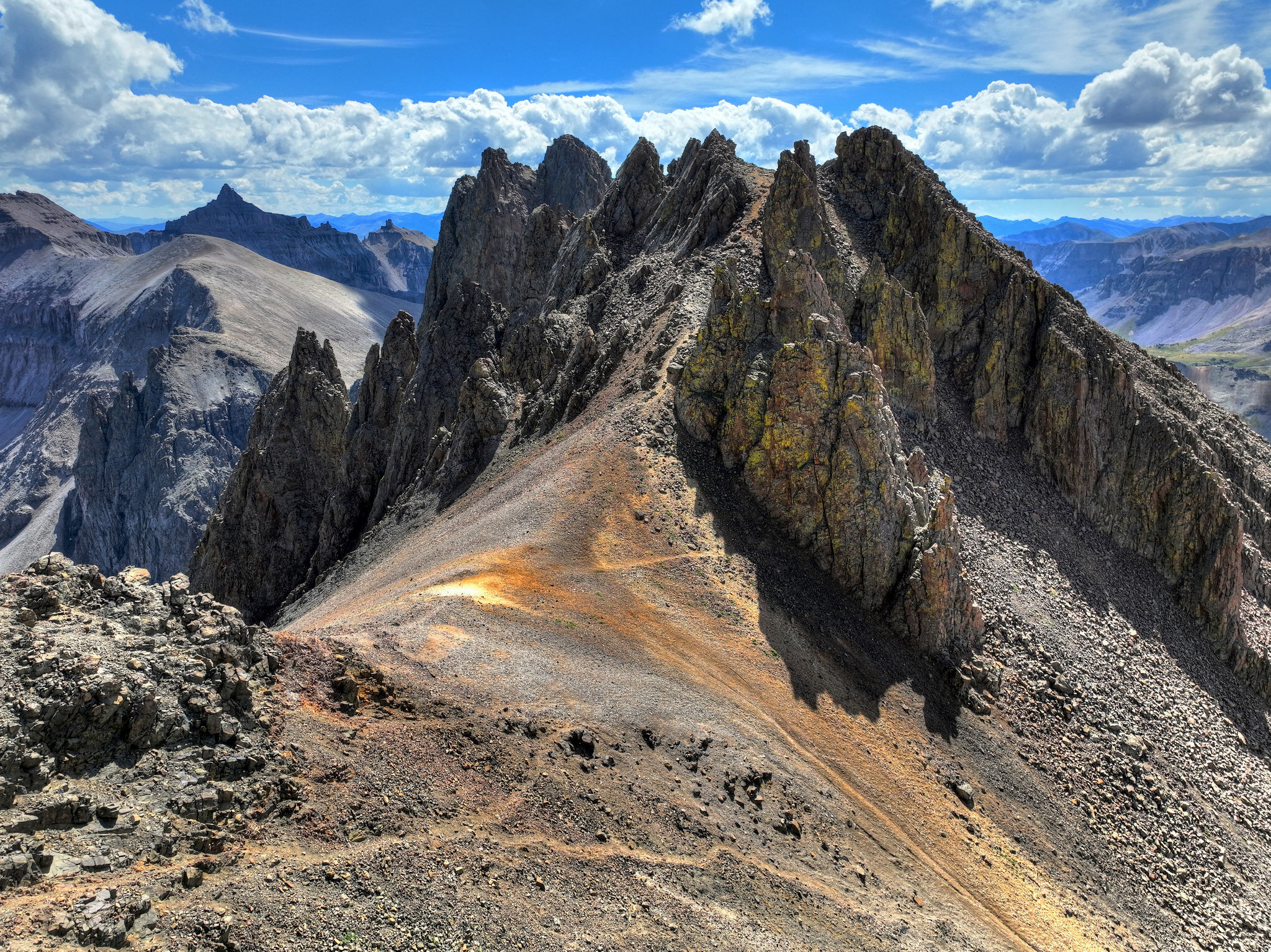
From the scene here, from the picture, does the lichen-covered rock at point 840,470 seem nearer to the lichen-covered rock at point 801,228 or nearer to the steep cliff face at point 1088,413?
the lichen-covered rock at point 801,228

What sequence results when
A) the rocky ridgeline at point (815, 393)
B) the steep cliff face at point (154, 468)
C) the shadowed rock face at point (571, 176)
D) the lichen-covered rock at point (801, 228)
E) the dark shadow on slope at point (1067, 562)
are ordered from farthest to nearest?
the shadowed rock face at point (571, 176) → the steep cliff face at point (154, 468) → the lichen-covered rock at point (801, 228) → the dark shadow on slope at point (1067, 562) → the rocky ridgeline at point (815, 393)

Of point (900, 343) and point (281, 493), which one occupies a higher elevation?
point (900, 343)

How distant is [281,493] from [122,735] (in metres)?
55.4

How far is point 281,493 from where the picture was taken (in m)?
70.2

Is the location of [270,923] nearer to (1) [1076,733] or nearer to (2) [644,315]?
(1) [1076,733]

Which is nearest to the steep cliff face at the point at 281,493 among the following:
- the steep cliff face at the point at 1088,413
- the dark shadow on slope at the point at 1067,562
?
the dark shadow on slope at the point at 1067,562

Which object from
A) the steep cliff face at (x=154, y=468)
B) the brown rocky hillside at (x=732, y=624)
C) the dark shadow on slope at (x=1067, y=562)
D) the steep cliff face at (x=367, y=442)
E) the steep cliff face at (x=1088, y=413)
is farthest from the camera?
the steep cliff face at (x=154, y=468)

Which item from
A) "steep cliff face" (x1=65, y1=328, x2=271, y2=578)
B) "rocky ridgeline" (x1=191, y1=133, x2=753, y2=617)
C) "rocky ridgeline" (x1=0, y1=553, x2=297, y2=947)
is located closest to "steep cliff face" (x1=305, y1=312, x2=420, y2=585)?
"rocky ridgeline" (x1=191, y1=133, x2=753, y2=617)

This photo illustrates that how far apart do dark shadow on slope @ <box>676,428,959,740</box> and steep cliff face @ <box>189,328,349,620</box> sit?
139 ft

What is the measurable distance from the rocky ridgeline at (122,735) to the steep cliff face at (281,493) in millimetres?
46183

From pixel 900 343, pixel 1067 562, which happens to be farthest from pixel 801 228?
pixel 1067 562

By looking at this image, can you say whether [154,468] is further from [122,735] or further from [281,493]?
[122,735]

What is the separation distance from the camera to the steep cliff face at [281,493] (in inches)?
2650

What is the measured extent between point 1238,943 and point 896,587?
17.5 meters
